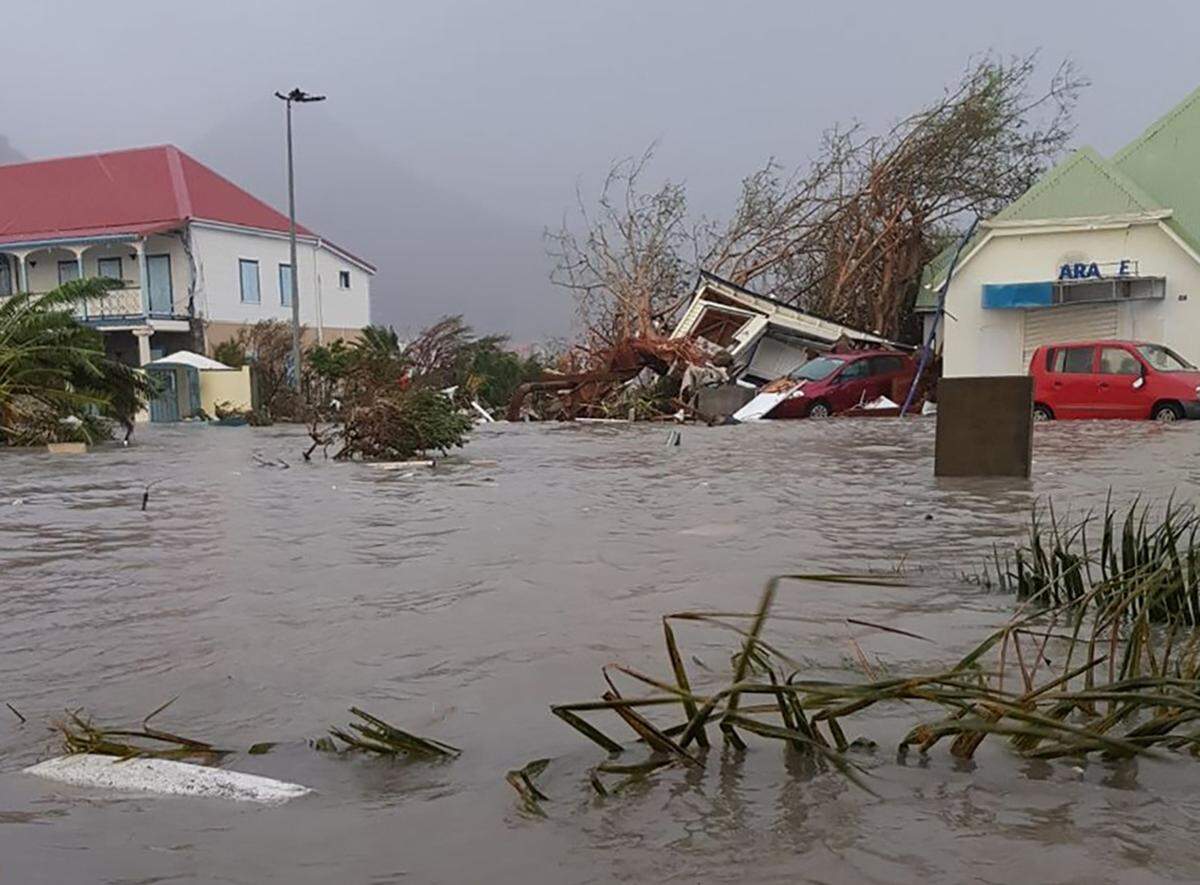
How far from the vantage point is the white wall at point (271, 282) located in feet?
120

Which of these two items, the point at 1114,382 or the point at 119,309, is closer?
the point at 1114,382

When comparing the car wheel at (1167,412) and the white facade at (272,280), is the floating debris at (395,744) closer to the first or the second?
the car wheel at (1167,412)

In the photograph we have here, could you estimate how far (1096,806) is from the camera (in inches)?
100

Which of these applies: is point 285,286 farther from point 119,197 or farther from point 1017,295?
point 1017,295

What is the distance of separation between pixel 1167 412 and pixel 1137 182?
→ 11.7 metres

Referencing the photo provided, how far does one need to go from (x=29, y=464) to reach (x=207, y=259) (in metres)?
23.7

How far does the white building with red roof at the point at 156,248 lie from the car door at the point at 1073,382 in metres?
25.3

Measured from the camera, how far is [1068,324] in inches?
995

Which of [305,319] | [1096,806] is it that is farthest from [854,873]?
[305,319]

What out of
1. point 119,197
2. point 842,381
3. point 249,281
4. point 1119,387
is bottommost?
point 1119,387

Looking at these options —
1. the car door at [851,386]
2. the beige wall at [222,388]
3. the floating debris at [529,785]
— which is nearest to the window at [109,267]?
the beige wall at [222,388]

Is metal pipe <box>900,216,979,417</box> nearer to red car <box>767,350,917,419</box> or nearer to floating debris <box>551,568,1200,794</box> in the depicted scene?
red car <box>767,350,917,419</box>

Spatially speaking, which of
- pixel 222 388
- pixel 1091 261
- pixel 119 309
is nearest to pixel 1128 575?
pixel 1091 261

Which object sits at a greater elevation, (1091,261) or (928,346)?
(1091,261)
